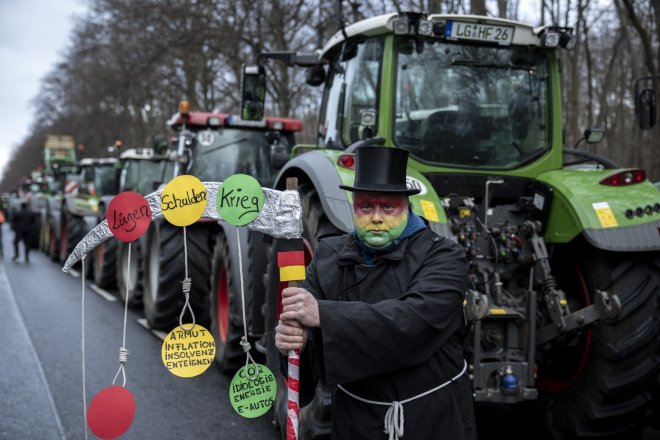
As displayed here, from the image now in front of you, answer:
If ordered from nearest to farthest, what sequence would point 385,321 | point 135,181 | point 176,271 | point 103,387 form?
point 385,321 → point 103,387 → point 176,271 → point 135,181

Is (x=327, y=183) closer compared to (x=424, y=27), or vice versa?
(x=327, y=183)

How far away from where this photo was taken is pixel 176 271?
7.98 m

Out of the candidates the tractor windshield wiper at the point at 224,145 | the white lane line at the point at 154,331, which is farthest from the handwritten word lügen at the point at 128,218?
the tractor windshield wiper at the point at 224,145

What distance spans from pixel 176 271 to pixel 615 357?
5184 millimetres

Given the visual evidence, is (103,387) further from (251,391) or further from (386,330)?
(386,330)

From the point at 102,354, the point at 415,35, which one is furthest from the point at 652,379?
the point at 102,354

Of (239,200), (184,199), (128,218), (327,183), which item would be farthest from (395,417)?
(327,183)

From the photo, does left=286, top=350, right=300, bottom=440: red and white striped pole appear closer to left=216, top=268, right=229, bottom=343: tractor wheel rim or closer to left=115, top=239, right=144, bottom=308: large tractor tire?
left=216, top=268, right=229, bottom=343: tractor wheel rim

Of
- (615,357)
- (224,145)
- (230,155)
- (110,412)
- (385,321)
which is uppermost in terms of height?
(224,145)

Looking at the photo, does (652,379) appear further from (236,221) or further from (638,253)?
(236,221)

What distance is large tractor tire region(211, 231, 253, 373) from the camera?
20.0 ft

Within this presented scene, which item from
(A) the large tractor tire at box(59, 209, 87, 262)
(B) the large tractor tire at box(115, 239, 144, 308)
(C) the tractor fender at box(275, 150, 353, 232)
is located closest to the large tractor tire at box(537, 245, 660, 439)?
(C) the tractor fender at box(275, 150, 353, 232)

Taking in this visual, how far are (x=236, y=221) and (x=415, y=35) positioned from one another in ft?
8.64

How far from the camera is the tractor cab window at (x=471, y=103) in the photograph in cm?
486
